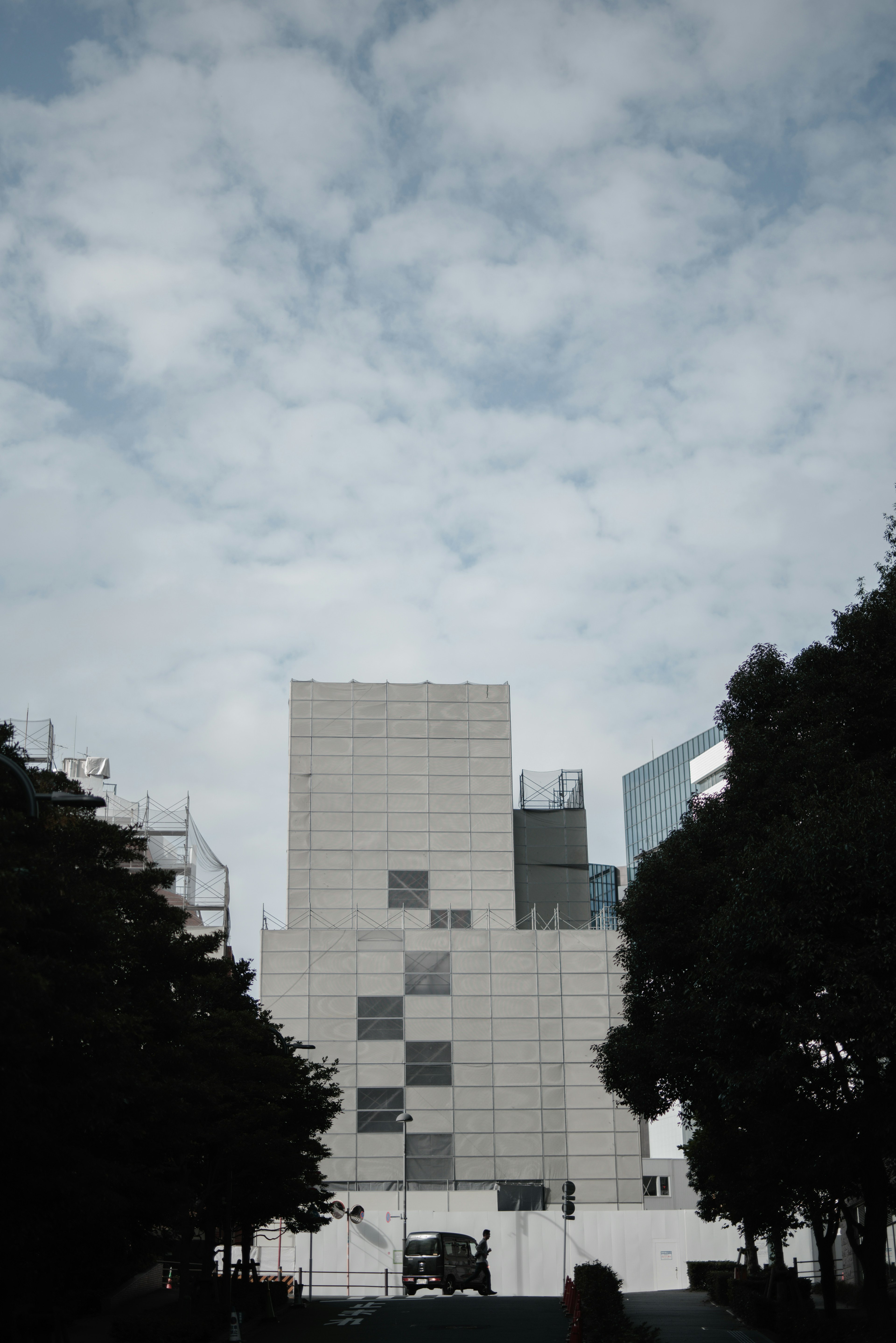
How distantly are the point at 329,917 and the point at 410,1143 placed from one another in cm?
1328

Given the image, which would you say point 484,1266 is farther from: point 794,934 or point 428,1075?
point 794,934

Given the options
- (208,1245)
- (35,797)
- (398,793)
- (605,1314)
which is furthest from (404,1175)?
(35,797)

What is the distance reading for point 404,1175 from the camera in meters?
61.5

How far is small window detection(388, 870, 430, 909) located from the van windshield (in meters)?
30.1

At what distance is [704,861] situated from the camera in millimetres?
23578

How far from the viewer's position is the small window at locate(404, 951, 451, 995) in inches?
2682

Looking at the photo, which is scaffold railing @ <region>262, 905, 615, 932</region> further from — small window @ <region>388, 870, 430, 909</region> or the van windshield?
the van windshield

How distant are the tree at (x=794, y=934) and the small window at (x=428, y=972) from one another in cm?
4284

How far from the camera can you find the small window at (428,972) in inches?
2682

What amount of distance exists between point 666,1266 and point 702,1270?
435cm

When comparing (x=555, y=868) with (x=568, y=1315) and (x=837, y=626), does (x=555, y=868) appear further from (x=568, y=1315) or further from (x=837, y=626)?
(x=837, y=626)

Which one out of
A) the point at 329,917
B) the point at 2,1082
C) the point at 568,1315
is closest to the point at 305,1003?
the point at 329,917

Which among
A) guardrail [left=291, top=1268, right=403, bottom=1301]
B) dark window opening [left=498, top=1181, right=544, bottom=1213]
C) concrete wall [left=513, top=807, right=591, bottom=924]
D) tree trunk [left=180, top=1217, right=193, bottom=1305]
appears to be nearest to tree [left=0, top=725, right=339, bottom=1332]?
tree trunk [left=180, top=1217, right=193, bottom=1305]

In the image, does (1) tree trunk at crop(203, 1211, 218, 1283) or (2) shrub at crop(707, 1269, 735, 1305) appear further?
(2) shrub at crop(707, 1269, 735, 1305)
